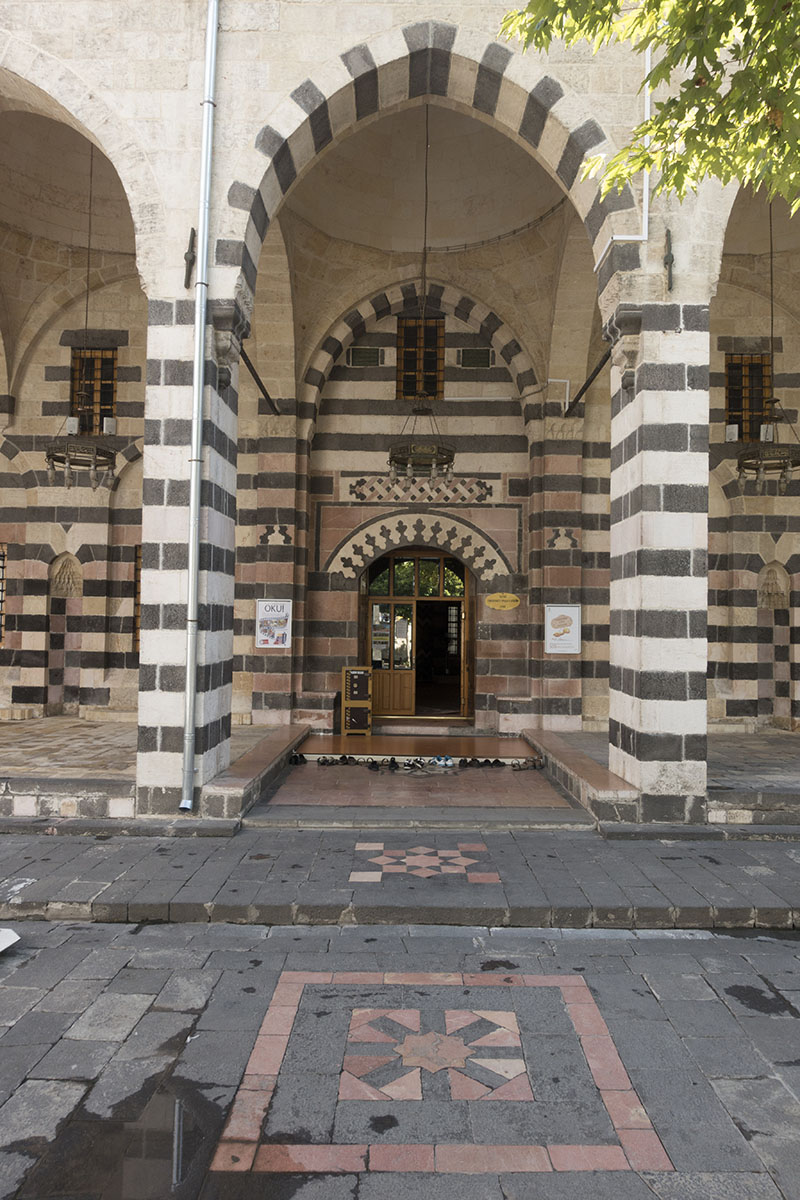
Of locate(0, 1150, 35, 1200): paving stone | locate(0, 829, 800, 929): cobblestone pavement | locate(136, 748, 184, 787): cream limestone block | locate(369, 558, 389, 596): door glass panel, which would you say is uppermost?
locate(369, 558, 389, 596): door glass panel

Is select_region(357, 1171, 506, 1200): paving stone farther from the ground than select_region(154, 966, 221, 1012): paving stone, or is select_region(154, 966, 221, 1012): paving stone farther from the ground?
select_region(154, 966, 221, 1012): paving stone

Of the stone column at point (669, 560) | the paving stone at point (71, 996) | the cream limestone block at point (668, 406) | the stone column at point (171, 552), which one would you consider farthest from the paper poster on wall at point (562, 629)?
the paving stone at point (71, 996)

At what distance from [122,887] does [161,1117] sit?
2.20 metres

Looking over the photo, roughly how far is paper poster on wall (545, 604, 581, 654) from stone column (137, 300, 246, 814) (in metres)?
5.51

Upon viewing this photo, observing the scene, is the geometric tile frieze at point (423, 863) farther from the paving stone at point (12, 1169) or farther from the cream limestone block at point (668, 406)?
the cream limestone block at point (668, 406)

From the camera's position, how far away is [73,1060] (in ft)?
9.75

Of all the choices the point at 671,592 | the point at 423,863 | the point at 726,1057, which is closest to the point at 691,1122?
the point at 726,1057

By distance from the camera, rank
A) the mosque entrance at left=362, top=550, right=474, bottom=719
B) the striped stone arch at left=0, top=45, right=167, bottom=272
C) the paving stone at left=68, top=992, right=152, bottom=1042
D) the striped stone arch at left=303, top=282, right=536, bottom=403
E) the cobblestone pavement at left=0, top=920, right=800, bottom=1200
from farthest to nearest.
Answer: the mosque entrance at left=362, top=550, right=474, bottom=719 → the striped stone arch at left=303, top=282, right=536, bottom=403 → the striped stone arch at left=0, top=45, right=167, bottom=272 → the paving stone at left=68, top=992, right=152, bottom=1042 → the cobblestone pavement at left=0, top=920, right=800, bottom=1200

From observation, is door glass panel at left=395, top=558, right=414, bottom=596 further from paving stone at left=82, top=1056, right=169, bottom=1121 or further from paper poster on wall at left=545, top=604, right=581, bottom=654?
paving stone at left=82, top=1056, right=169, bottom=1121

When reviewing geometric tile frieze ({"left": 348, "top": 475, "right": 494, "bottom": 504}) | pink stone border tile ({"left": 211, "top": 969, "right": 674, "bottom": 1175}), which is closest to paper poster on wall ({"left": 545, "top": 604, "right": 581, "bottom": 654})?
geometric tile frieze ({"left": 348, "top": 475, "right": 494, "bottom": 504})

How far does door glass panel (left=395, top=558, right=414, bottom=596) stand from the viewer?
11742 millimetres


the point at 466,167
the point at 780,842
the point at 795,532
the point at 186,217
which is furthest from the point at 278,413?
the point at 780,842

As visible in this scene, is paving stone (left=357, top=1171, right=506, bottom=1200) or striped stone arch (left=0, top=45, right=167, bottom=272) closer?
paving stone (left=357, top=1171, right=506, bottom=1200)

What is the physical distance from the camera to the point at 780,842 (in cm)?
579
